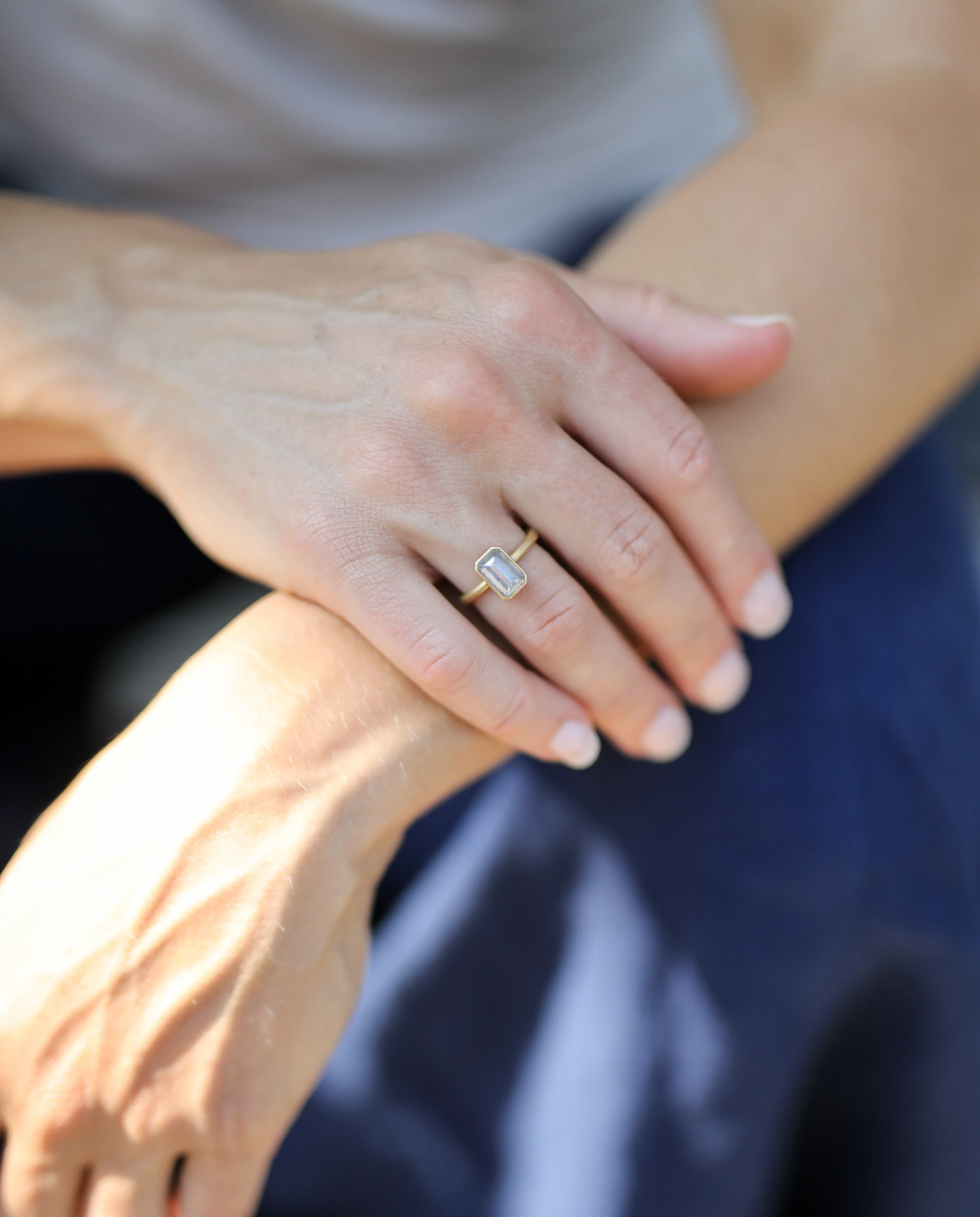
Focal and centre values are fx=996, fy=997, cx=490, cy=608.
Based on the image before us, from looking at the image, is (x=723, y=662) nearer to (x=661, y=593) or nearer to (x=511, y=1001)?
(x=661, y=593)

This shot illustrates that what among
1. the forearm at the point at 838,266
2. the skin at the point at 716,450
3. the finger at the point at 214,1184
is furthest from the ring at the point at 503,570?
the finger at the point at 214,1184

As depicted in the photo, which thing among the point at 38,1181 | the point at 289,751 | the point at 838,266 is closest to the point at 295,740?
the point at 289,751

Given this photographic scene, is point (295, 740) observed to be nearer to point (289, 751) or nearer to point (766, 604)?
point (289, 751)

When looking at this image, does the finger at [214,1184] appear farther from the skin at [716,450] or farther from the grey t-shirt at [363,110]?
the grey t-shirt at [363,110]

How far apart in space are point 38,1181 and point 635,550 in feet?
1.91

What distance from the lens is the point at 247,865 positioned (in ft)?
2.18

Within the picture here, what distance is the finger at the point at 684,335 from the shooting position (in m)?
0.76

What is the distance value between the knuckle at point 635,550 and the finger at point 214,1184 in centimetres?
48

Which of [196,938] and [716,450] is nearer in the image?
[196,938]

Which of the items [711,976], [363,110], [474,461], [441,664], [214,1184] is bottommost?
[711,976]

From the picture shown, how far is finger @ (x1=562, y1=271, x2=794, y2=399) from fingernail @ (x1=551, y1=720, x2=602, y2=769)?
0.28m

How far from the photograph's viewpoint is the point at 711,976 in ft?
2.66

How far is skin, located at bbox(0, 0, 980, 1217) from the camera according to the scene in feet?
2.14

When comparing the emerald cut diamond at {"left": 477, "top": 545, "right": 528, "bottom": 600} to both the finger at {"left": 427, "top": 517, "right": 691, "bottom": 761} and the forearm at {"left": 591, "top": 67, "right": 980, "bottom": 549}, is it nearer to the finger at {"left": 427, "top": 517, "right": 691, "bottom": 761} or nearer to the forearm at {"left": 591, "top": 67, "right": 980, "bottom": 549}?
the finger at {"left": 427, "top": 517, "right": 691, "bottom": 761}
